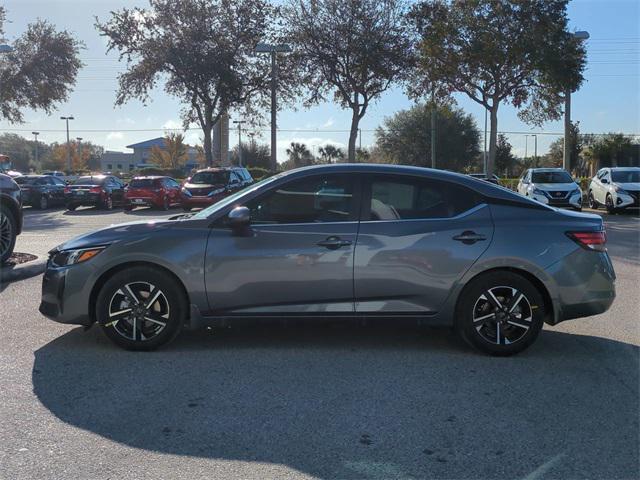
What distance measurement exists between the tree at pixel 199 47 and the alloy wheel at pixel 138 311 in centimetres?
2482

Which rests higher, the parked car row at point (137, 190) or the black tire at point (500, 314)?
the parked car row at point (137, 190)

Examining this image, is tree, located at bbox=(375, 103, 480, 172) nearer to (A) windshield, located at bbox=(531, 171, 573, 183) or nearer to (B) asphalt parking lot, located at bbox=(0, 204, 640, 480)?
(A) windshield, located at bbox=(531, 171, 573, 183)

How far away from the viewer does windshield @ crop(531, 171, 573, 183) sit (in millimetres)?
21953

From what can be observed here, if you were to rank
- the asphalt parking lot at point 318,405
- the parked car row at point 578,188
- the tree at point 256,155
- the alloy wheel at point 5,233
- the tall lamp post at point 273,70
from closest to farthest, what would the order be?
1. the asphalt parking lot at point 318,405
2. the alloy wheel at point 5,233
3. the parked car row at point 578,188
4. the tall lamp post at point 273,70
5. the tree at point 256,155

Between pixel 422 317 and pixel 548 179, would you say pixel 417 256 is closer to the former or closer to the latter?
pixel 422 317

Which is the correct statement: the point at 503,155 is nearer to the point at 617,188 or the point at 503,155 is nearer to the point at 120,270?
the point at 617,188

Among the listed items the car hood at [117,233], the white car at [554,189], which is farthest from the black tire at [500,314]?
the white car at [554,189]

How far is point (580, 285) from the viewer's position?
5316mm

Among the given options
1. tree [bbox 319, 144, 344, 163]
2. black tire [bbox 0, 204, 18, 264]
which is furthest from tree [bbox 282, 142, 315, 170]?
black tire [bbox 0, 204, 18, 264]

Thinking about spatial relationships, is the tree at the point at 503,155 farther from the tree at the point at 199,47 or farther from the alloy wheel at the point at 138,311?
the alloy wheel at the point at 138,311

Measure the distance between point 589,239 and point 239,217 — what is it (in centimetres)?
302

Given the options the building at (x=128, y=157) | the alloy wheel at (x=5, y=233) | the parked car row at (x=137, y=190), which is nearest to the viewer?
the alloy wheel at (x=5, y=233)

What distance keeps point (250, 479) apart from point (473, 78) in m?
25.8

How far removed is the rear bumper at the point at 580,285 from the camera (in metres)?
5.29
